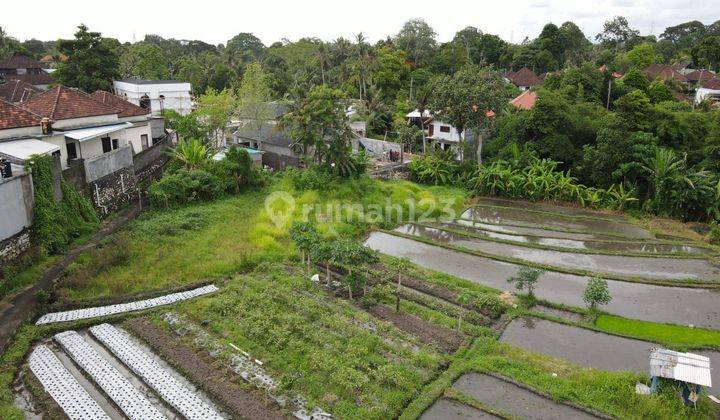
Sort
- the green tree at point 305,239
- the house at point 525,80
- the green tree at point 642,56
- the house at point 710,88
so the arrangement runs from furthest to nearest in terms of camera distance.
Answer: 1. the house at point 525,80
2. the green tree at point 642,56
3. the house at point 710,88
4. the green tree at point 305,239

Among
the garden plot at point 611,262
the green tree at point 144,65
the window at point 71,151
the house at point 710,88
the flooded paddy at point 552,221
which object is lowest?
the garden plot at point 611,262

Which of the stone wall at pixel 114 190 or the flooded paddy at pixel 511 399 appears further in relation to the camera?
the stone wall at pixel 114 190

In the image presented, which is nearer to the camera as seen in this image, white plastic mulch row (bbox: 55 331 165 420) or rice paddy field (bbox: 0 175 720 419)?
white plastic mulch row (bbox: 55 331 165 420)

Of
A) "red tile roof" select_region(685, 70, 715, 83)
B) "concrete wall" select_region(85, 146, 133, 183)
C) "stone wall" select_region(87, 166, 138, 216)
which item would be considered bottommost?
"stone wall" select_region(87, 166, 138, 216)

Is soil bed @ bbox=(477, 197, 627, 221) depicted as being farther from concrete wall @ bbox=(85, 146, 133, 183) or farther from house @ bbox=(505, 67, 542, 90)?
house @ bbox=(505, 67, 542, 90)

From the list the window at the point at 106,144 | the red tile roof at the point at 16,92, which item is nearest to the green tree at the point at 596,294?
the window at the point at 106,144

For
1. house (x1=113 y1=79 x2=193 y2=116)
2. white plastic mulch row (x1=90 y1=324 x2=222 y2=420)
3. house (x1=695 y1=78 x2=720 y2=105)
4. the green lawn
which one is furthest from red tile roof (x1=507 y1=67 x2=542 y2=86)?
white plastic mulch row (x1=90 y1=324 x2=222 y2=420)

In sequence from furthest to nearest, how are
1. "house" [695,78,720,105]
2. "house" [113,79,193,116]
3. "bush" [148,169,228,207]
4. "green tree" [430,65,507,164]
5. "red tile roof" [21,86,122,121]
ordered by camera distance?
"house" [695,78,720,105]
"house" [113,79,193,116]
"green tree" [430,65,507,164]
"bush" [148,169,228,207]
"red tile roof" [21,86,122,121]

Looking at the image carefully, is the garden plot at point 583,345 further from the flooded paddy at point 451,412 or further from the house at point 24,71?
the house at point 24,71

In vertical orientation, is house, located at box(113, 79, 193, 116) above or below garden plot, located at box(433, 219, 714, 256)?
above
